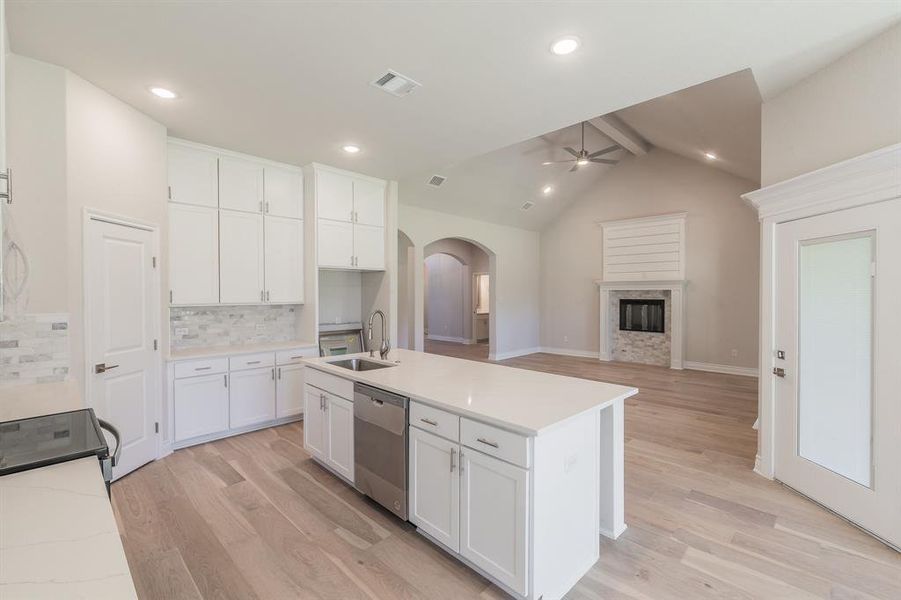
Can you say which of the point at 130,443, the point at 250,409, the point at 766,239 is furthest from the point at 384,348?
the point at 766,239

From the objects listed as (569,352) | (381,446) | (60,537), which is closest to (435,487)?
(381,446)

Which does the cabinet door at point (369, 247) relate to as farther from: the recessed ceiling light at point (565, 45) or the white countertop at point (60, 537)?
the white countertop at point (60, 537)

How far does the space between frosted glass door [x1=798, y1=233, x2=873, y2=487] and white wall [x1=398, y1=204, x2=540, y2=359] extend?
5.33 meters

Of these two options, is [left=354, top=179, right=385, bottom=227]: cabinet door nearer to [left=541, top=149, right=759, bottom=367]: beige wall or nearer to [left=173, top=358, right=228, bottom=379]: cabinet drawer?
[left=173, top=358, right=228, bottom=379]: cabinet drawer

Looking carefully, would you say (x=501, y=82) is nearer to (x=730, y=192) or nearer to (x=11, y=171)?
(x=11, y=171)

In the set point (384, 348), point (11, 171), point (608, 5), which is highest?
point (608, 5)

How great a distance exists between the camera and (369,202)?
5.09 metres

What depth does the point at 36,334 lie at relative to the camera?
2.59 meters

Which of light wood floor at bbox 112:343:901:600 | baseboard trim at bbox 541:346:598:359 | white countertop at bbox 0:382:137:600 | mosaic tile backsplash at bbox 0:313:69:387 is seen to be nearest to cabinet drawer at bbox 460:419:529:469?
light wood floor at bbox 112:343:901:600

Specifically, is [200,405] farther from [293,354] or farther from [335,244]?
[335,244]

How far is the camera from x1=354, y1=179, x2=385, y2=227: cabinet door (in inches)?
196

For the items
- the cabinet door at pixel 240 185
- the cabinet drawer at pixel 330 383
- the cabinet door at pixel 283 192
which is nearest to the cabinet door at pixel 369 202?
the cabinet door at pixel 283 192

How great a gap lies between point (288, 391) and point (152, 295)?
1.59 m

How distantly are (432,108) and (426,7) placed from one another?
45.0 inches
